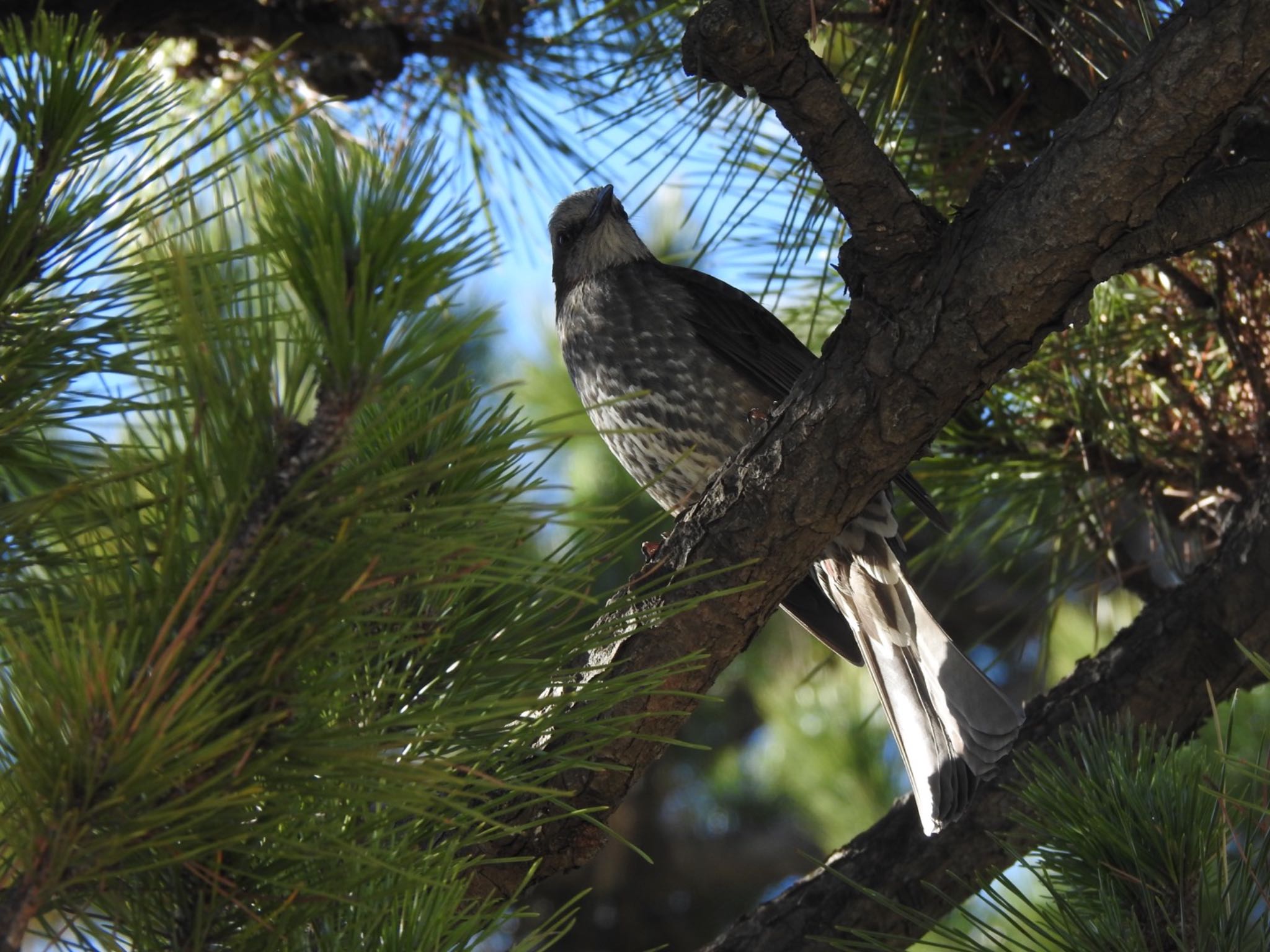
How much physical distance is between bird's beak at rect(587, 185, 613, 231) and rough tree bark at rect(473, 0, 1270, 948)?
5.72ft

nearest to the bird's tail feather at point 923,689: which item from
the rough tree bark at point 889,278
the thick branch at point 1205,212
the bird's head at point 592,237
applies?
the rough tree bark at point 889,278

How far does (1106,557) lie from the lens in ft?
8.36

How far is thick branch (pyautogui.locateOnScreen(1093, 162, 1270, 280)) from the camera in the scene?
152 cm

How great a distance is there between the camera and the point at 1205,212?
1556 mm

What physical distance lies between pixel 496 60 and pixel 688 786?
351cm

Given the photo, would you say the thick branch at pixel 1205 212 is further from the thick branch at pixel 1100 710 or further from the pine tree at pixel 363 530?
the thick branch at pixel 1100 710

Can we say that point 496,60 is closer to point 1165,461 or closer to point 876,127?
point 876,127

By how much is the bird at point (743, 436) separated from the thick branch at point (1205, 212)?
0.73 m

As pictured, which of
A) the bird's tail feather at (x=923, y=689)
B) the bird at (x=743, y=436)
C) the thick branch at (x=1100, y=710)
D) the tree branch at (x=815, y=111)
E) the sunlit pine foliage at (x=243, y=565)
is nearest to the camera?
the sunlit pine foliage at (x=243, y=565)

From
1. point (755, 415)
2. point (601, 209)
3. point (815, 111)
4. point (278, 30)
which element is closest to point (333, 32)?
point (278, 30)

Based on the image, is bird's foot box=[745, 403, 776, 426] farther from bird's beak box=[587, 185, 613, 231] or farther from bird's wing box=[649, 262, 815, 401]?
bird's beak box=[587, 185, 613, 231]

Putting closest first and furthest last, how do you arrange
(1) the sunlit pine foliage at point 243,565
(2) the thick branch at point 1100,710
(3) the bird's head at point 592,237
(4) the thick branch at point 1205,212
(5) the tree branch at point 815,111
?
(1) the sunlit pine foliage at point 243,565
(5) the tree branch at point 815,111
(4) the thick branch at point 1205,212
(2) the thick branch at point 1100,710
(3) the bird's head at point 592,237

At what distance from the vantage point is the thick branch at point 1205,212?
152cm

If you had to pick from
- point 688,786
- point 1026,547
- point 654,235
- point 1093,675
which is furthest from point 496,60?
point 688,786
